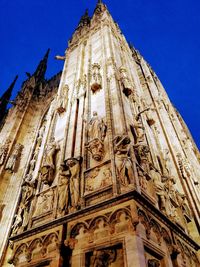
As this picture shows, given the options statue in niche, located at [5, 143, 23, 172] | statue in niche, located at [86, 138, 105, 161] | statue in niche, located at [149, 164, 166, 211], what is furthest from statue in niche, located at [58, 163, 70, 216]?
statue in niche, located at [5, 143, 23, 172]

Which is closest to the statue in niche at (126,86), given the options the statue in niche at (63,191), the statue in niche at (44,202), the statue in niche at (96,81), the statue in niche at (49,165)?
the statue in niche at (96,81)

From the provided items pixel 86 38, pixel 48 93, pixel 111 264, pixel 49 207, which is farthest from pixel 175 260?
pixel 48 93

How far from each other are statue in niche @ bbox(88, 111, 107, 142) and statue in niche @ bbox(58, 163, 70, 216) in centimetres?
124

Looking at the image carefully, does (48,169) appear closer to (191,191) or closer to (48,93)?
(191,191)

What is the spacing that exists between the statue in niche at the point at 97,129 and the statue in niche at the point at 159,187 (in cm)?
162

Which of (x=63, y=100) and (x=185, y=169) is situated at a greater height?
(x=63, y=100)

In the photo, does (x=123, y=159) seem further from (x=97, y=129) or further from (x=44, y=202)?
(x=44, y=202)

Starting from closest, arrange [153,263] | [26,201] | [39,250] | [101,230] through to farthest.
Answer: [153,263], [101,230], [39,250], [26,201]

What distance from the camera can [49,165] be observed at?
23.7ft

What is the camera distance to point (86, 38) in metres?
16.1

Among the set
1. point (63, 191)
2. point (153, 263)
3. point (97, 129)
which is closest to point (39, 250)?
point (63, 191)

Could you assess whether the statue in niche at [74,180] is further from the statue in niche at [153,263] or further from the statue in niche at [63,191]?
the statue in niche at [153,263]

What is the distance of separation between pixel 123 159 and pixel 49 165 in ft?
8.24

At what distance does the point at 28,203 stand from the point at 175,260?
4029mm
